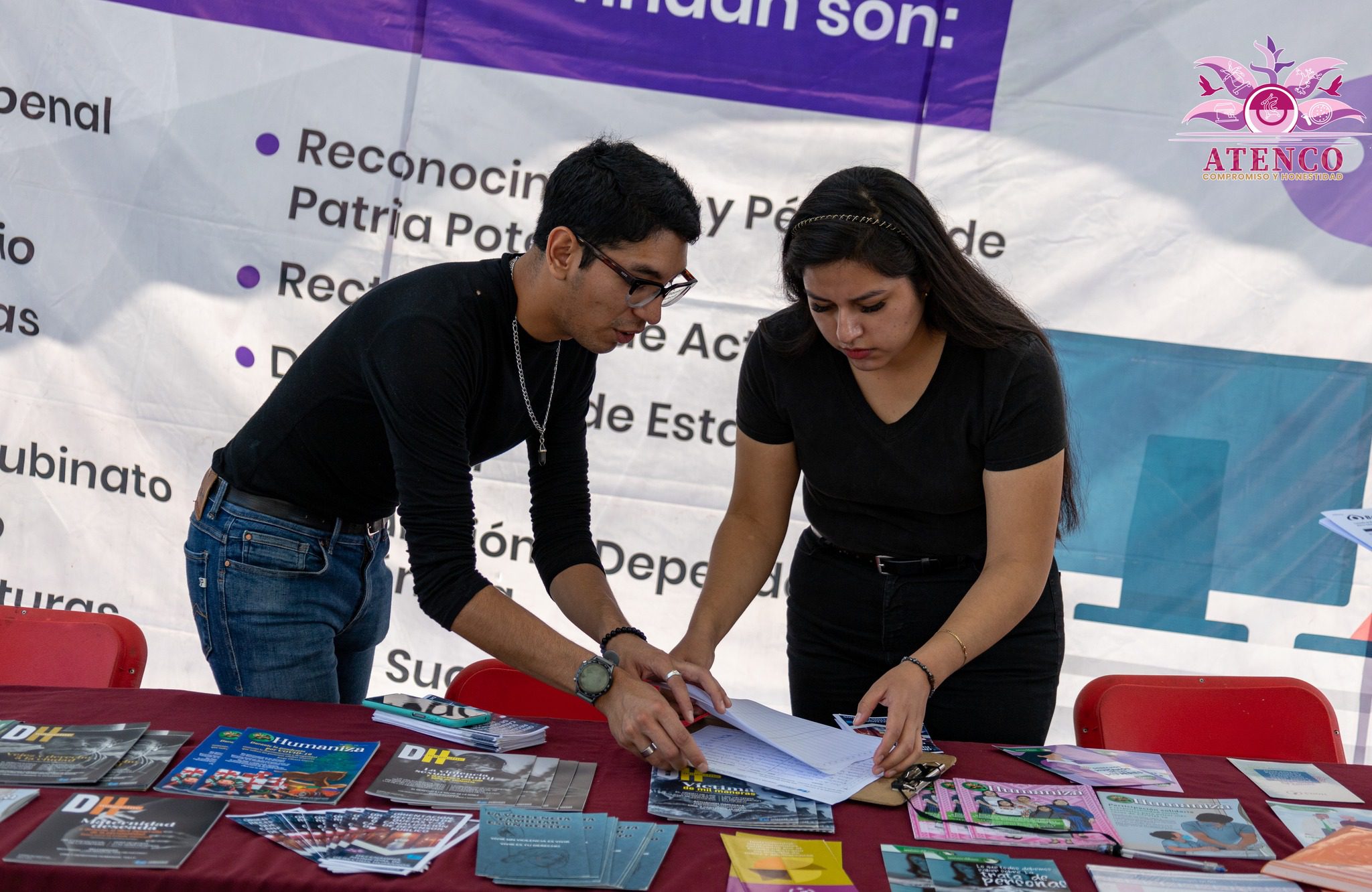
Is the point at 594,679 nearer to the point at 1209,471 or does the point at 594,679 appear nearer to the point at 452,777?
the point at 452,777

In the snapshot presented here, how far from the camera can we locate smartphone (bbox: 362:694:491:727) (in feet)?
5.19

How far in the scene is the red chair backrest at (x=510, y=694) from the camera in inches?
81.2

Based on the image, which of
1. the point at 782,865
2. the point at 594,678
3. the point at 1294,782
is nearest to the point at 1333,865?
the point at 1294,782

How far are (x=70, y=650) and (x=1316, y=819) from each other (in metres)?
2.00

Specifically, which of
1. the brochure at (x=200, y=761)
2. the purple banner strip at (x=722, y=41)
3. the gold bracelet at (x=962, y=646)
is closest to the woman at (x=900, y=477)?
the gold bracelet at (x=962, y=646)

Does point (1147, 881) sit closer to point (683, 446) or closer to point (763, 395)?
point (763, 395)

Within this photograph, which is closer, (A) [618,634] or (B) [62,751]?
(B) [62,751]

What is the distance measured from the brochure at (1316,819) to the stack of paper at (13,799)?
5.08 feet

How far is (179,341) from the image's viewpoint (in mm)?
2932

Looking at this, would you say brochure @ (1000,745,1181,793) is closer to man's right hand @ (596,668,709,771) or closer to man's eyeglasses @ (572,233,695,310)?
man's right hand @ (596,668,709,771)

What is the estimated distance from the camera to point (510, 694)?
6.81ft

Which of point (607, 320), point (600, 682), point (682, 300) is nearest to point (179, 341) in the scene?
point (682, 300)

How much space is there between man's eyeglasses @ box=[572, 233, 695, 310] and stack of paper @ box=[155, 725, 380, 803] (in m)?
0.74

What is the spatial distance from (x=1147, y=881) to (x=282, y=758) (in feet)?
3.56
